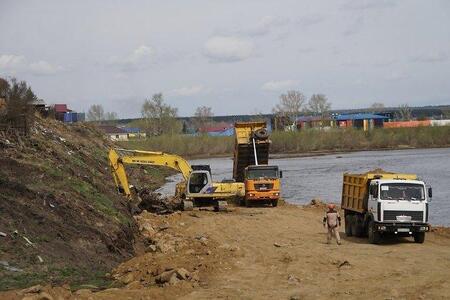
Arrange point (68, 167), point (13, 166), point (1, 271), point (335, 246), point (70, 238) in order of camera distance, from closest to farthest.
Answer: point (1, 271) → point (70, 238) → point (335, 246) → point (13, 166) → point (68, 167)

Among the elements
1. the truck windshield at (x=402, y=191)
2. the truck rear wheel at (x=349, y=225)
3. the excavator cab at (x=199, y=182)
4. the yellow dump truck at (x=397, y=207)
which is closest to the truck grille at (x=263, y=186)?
the excavator cab at (x=199, y=182)

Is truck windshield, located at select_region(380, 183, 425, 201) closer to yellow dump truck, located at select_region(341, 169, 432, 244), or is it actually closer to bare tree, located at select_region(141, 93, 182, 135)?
yellow dump truck, located at select_region(341, 169, 432, 244)

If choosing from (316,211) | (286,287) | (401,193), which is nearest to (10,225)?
(286,287)

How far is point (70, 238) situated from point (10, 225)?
1.99 meters

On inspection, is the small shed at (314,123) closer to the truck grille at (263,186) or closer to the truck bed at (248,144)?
the truck bed at (248,144)

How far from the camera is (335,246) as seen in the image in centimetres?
2395

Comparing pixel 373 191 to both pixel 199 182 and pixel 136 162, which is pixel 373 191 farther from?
pixel 136 162

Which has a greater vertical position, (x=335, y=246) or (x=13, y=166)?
(x=13, y=166)

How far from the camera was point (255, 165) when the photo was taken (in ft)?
132

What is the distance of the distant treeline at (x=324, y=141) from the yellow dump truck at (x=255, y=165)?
8434 centimetres

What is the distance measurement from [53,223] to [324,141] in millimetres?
114707

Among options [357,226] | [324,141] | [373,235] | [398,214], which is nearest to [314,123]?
[324,141]

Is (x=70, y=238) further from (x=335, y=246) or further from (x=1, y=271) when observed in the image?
(x=335, y=246)

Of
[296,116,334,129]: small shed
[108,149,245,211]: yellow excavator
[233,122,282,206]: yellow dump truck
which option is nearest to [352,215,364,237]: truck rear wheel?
[108,149,245,211]: yellow excavator
